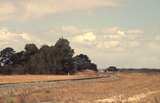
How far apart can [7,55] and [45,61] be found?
44.7 ft

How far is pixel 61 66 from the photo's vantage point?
11962 cm

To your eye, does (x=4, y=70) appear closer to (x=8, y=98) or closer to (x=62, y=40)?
(x=62, y=40)

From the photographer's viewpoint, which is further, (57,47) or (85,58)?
(85,58)

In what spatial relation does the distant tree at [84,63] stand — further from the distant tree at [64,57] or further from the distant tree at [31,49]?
the distant tree at [64,57]

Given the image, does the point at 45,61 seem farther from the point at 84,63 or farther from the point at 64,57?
the point at 84,63

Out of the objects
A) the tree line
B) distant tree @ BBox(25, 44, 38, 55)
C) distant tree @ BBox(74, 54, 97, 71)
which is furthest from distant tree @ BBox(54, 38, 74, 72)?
distant tree @ BBox(74, 54, 97, 71)

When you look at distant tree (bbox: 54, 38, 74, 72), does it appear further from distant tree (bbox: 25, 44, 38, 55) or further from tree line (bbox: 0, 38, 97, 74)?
distant tree (bbox: 25, 44, 38, 55)

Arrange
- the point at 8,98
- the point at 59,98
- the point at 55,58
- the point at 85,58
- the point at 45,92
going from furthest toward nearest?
the point at 85,58
the point at 55,58
the point at 45,92
the point at 59,98
the point at 8,98

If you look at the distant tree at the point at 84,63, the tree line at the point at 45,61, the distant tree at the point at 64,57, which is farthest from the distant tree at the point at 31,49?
the distant tree at the point at 84,63

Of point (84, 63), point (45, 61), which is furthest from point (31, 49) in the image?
point (84, 63)

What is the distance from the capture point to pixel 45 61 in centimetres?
11969

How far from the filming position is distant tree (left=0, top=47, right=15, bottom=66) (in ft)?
418

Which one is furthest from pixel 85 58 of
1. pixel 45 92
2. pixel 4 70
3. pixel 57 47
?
pixel 45 92

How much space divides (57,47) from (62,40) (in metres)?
2.18
